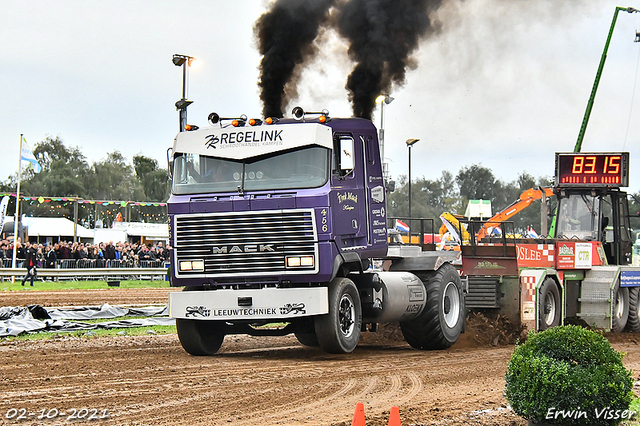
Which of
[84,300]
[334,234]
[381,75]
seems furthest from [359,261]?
[84,300]

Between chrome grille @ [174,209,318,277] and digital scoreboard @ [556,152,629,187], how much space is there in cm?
942

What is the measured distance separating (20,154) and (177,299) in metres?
25.9

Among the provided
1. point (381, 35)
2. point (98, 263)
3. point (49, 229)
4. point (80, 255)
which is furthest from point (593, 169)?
point (49, 229)

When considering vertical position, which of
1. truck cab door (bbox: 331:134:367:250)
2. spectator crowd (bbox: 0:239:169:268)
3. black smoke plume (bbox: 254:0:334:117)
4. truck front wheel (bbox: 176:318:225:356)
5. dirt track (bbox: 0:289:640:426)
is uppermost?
black smoke plume (bbox: 254:0:334:117)

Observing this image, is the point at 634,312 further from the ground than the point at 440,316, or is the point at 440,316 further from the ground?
the point at 440,316

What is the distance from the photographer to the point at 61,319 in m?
16.9

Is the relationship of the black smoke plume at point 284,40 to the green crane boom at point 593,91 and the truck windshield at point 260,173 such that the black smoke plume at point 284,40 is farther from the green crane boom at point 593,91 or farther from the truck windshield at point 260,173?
the green crane boom at point 593,91

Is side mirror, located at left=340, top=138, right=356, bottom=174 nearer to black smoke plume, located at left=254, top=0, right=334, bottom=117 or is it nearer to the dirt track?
the dirt track

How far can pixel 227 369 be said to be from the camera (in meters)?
10.6

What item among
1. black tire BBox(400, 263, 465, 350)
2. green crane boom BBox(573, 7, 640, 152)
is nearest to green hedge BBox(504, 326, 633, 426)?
black tire BBox(400, 263, 465, 350)

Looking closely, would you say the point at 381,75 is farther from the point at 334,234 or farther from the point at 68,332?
the point at 68,332

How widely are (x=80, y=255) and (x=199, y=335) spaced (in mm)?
25151

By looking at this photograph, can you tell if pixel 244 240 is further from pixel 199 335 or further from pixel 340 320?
pixel 340 320

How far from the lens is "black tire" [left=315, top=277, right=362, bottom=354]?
38.1ft
